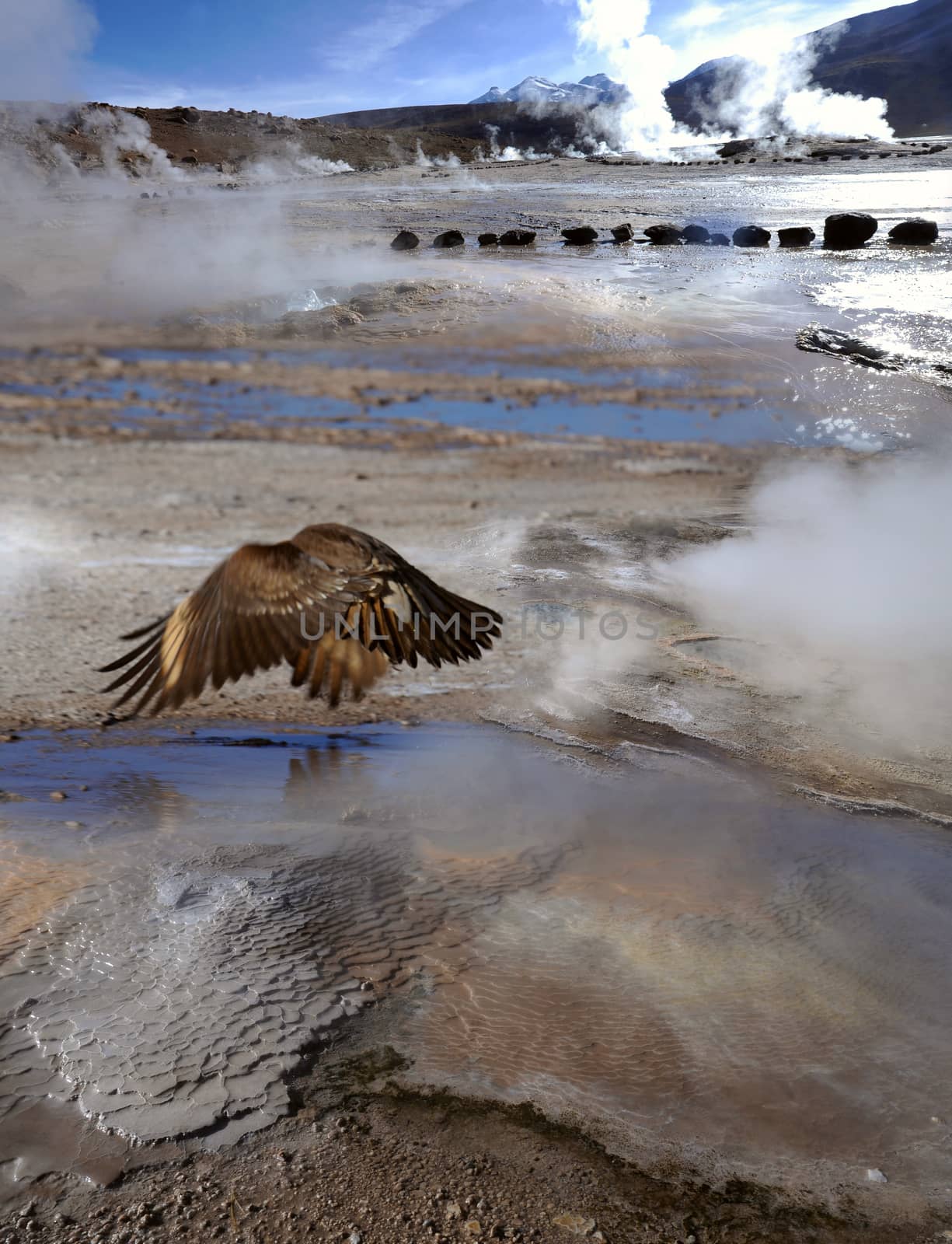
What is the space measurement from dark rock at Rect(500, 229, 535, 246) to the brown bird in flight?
49.9 ft

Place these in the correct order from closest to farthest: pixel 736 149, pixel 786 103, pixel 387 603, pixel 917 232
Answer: pixel 387 603 → pixel 917 232 → pixel 736 149 → pixel 786 103

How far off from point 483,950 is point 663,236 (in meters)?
16.8

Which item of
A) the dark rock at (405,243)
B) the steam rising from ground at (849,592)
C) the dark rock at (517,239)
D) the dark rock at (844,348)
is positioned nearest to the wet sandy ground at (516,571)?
the steam rising from ground at (849,592)

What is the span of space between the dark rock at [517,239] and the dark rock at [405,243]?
56.5 inches

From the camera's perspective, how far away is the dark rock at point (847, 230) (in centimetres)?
1708

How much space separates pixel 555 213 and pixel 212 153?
23.1 m

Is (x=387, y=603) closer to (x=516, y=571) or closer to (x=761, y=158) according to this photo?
(x=516, y=571)

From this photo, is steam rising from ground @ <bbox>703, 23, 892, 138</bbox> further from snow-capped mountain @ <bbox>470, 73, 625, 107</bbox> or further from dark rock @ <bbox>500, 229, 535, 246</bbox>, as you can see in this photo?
dark rock @ <bbox>500, 229, 535, 246</bbox>

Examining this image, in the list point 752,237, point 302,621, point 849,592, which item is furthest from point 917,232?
point 302,621

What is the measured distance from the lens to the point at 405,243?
53.3ft

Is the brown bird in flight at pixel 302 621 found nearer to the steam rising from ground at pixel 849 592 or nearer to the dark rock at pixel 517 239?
the steam rising from ground at pixel 849 592

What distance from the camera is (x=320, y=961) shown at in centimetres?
311

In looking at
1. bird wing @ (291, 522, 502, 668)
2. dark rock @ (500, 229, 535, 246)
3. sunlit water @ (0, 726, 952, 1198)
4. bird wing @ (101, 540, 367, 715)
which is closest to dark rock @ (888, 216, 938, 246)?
dark rock @ (500, 229, 535, 246)

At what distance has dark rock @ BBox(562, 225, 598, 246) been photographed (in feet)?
56.1
